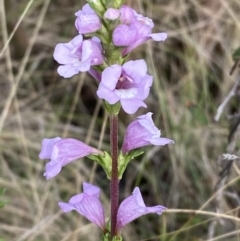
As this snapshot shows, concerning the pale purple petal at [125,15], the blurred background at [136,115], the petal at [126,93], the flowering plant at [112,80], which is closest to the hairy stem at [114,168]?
the flowering plant at [112,80]

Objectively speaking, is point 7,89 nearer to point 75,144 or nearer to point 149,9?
point 149,9

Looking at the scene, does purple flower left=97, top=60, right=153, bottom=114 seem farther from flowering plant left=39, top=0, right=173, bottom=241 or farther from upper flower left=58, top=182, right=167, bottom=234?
upper flower left=58, top=182, right=167, bottom=234

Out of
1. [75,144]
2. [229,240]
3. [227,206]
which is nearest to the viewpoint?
[75,144]

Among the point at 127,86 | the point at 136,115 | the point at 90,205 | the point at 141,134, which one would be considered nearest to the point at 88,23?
the point at 127,86

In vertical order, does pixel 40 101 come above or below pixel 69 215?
above

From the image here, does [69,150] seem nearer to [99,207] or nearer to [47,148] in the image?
[47,148]

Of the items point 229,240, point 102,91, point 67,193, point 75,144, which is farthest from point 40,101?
point 102,91
